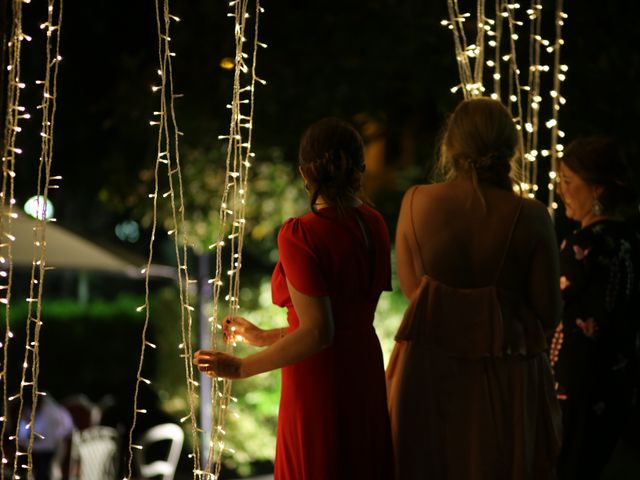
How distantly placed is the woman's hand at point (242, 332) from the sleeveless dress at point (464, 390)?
0.32 meters

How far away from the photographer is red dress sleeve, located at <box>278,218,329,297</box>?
7.05 ft

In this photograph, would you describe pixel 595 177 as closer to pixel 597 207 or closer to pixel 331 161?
pixel 597 207

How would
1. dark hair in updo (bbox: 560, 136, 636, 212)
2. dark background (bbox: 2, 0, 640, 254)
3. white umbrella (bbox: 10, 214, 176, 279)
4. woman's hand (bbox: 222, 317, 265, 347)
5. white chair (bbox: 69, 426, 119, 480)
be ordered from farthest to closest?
white chair (bbox: 69, 426, 119, 480), dark background (bbox: 2, 0, 640, 254), white umbrella (bbox: 10, 214, 176, 279), dark hair in updo (bbox: 560, 136, 636, 212), woman's hand (bbox: 222, 317, 265, 347)

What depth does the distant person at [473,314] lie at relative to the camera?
7.37 ft

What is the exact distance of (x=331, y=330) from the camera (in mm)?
2145

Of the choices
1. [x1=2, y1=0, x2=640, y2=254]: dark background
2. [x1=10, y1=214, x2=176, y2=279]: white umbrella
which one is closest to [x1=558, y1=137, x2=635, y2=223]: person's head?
[x1=2, y1=0, x2=640, y2=254]: dark background

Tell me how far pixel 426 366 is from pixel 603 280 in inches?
32.3

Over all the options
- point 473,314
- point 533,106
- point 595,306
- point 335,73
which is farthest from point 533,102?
point 335,73

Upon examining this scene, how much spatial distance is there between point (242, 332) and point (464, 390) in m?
0.54

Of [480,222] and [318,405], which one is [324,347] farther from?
[480,222]

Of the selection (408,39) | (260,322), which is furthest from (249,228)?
(408,39)

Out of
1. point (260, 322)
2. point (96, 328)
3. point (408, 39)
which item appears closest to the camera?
point (408, 39)

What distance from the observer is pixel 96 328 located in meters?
10.8

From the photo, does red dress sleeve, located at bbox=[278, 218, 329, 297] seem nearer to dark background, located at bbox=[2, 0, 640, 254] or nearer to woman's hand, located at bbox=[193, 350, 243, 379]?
woman's hand, located at bbox=[193, 350, 243, 379]
